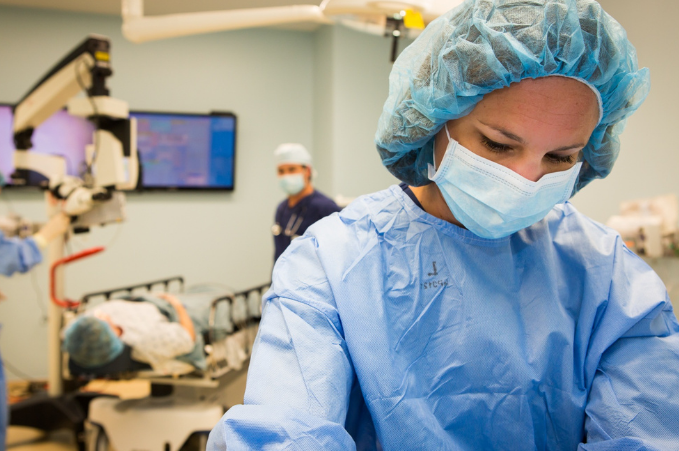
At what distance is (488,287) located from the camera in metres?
0.83

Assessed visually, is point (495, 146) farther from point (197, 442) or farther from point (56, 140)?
point (56, 140)

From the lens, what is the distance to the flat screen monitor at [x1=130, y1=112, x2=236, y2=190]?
4.09 m

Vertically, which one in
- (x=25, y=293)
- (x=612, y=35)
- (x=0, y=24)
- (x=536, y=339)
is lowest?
(x=25, y=293)

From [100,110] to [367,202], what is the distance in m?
1.73

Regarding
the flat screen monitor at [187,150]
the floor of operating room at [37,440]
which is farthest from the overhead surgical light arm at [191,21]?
the floor of operating room at [37,440]

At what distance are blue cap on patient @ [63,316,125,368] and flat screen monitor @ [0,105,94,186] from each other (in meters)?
2.40

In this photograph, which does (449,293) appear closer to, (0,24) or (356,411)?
(356,411)

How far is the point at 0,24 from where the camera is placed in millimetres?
3869

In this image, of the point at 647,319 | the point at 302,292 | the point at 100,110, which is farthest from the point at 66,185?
the point at 647,319

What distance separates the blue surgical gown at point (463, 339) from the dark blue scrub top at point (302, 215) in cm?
218

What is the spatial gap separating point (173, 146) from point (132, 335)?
95.7 inches

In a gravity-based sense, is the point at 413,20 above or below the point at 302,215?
above

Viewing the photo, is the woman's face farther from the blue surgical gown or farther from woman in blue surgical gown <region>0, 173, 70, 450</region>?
woman in blue surgical gown <region>0, 173, 70, 450</region>

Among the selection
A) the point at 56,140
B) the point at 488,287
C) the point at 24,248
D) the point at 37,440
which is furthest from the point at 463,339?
the point at 56,140
